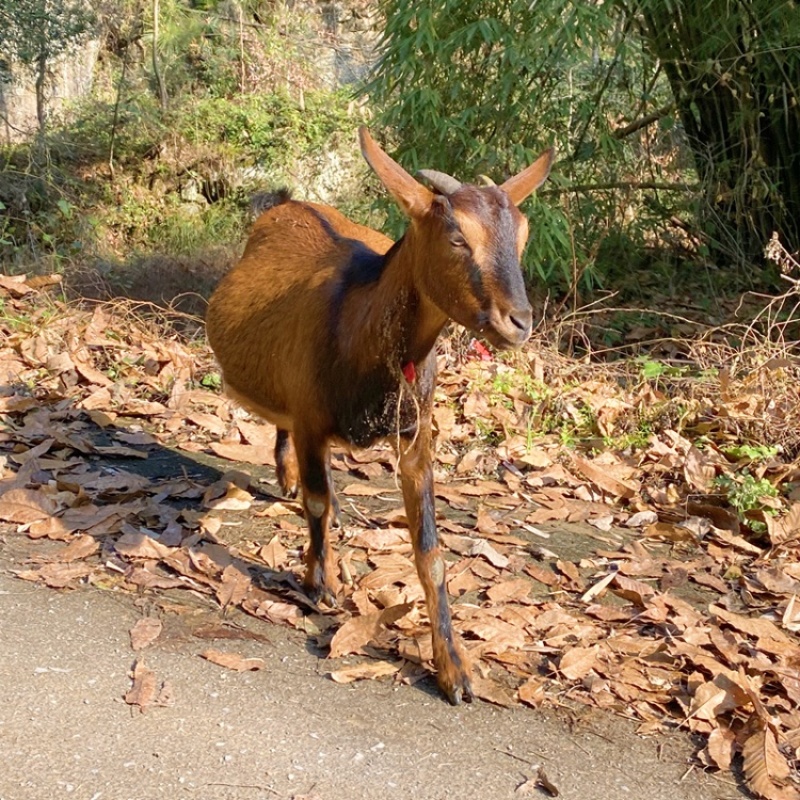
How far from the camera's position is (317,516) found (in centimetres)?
447

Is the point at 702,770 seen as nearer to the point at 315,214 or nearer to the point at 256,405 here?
the point at 256,405

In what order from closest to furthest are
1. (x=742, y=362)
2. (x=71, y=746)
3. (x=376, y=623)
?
(x=71, y=746)
(x=376, y=623)
(x=742, y=362)

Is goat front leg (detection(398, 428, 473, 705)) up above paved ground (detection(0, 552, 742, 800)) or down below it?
above

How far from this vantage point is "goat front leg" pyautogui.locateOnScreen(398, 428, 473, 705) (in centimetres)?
386

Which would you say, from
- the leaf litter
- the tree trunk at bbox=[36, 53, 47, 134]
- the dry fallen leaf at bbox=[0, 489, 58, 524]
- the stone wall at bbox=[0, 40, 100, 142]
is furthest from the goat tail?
the stone wall at bbox=[0, 40, 100, 142]

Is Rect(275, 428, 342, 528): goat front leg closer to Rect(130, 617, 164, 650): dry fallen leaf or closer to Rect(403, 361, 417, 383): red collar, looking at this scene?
Rect(130, 617, 164, 650): dry fallen leaf

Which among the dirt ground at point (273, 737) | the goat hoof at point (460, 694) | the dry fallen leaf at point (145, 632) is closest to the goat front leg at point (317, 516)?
the dirt ground at point (273, 737)

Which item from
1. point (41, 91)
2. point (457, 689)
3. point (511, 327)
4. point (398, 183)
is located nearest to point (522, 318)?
point (511, 327)

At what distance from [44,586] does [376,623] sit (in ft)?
4.68

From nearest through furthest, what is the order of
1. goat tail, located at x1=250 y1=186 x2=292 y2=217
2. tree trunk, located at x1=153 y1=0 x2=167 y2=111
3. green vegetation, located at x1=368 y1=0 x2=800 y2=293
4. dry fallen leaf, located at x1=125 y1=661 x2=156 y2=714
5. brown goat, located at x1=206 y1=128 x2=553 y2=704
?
brown goat, located at x1=206 y1=128 x2=553 y2=704 < dry fallen leaf, located at x1=125 y1=661 x2=156 y2=714 < goat tail, located at x1=250 y1=186 x2=292 y2=217 < green vegetation, located at x1=368 y1=0 x2=800 y2=293 < tree trunk, located at x1=153 y1=0 x2=167 y2=111

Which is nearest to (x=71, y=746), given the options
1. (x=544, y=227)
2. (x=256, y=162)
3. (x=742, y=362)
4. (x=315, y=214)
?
(x=315, y=214)

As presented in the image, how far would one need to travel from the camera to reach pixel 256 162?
14.4m

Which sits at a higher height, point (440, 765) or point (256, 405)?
point (256, 405)

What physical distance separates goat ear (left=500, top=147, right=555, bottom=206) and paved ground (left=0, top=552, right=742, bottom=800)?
1.86m
